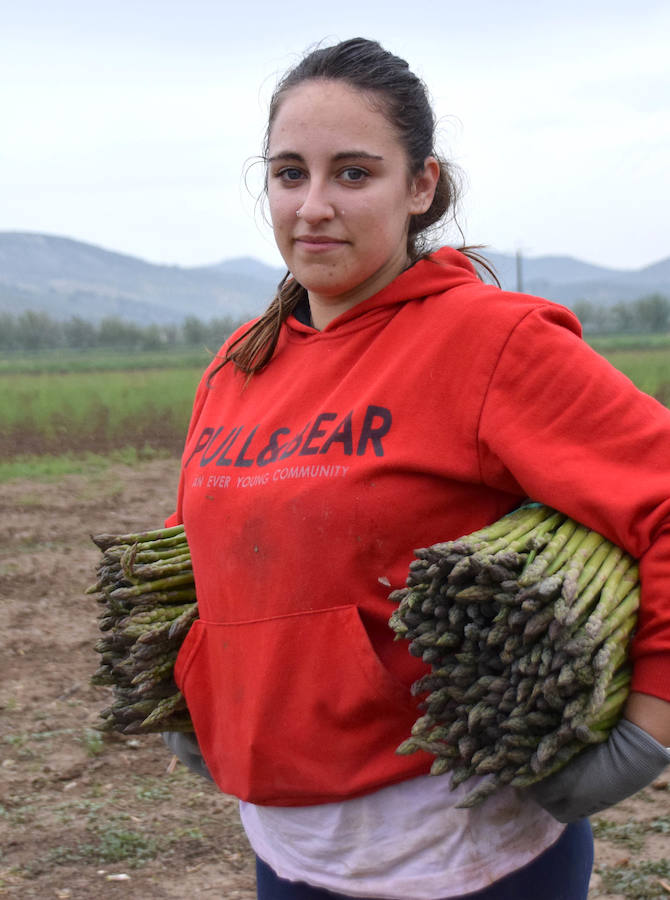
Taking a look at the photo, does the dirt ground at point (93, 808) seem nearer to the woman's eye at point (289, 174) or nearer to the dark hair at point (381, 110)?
the dark hair at point (381, 110)

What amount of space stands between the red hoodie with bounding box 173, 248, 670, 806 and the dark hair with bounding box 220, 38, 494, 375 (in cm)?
16

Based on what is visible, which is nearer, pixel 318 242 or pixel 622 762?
pixel 622 762

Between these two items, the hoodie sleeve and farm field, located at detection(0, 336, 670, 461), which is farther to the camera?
farm field, located at detection(0, 336, 670, 461)

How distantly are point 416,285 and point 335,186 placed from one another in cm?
20

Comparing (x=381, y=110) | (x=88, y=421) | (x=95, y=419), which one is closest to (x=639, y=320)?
(x=95, y=419)

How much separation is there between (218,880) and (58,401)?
12763mm

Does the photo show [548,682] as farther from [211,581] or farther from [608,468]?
[211,581]

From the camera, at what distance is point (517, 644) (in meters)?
1.32

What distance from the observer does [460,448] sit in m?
1.37

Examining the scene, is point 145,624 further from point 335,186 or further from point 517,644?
point 335,186

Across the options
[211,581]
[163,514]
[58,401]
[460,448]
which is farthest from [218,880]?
[58,401]

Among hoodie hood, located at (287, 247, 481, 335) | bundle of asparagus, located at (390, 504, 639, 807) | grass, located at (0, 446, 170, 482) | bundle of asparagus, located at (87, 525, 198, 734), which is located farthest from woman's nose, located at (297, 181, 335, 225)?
grass, located at (0, 446, 170, 482)

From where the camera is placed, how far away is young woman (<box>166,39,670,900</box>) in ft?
4.35

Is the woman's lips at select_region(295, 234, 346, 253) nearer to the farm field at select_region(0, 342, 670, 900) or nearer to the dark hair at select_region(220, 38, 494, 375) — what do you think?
the dark hair at select_region(220, 38, 494, 375)
